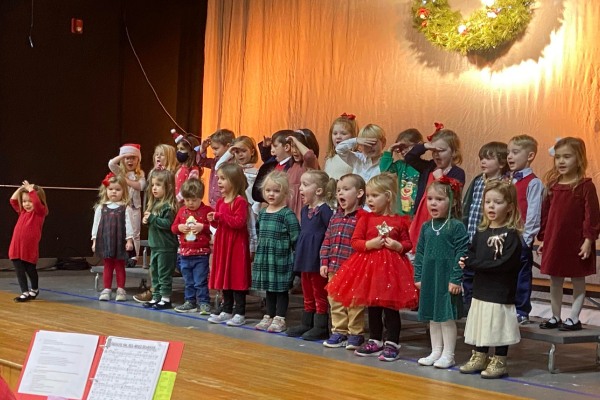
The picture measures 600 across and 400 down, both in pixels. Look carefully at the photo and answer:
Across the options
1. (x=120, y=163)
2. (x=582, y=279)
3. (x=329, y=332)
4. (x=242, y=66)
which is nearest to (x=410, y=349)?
(x=329, y=332)

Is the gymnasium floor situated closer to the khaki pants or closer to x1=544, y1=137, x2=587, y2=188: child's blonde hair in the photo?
the khaki pants

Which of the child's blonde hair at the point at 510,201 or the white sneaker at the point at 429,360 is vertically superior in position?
the child's blonde hair at the point at 510,201

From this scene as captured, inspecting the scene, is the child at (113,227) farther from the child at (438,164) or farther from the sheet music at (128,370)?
the sheet music at (128,370)

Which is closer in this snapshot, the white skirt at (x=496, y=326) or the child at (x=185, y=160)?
the white skirt at (x=496, y=326)

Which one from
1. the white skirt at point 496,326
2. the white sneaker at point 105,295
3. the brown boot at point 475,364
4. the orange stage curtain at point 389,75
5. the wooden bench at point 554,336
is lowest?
the white sneaker at point 105,295

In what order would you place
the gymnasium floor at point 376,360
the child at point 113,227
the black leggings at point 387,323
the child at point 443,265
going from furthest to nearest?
the child at point 113,227, the black leggings at point 387,323, the child at point 443,265, the gymnasium floor at point 376,360

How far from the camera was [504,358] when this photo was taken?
491 cm

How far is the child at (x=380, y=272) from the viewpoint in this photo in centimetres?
530

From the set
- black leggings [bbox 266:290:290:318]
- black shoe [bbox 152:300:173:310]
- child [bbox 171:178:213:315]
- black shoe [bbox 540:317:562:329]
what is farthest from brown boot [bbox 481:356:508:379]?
black shoe [bbox 152:300:173:310]

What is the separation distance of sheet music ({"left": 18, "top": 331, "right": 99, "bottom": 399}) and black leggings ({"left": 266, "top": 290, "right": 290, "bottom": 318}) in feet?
11.9

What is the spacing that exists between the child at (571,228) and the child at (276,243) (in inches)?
63.8

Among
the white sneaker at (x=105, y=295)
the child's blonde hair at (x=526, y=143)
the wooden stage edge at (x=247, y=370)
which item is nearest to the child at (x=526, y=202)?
the child's blonde hair at (x=526, y=143)

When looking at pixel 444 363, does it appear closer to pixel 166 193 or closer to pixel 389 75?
pixel 166 193

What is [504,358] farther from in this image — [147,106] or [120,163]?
[147,106]
